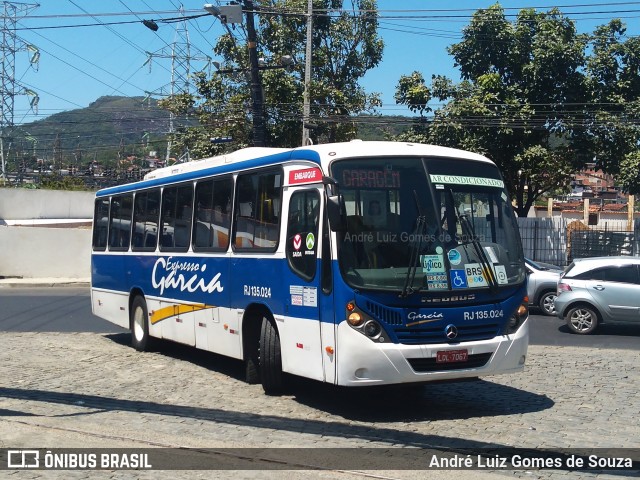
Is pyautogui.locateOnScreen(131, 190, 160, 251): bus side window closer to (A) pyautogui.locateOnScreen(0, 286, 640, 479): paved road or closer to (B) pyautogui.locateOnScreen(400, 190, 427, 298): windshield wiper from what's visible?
(A) pyautogui.locateOnScreen(0, 286, 640, 479): paved road

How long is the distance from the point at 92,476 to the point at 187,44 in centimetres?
4504

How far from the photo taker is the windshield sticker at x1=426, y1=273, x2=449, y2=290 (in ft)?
→ 29.0

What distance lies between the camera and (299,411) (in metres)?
9.63

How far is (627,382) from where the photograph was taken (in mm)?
11477

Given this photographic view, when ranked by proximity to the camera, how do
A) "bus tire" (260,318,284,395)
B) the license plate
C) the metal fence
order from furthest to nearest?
the metal fence → "bus tire" (260,318,284,395) → the license plate

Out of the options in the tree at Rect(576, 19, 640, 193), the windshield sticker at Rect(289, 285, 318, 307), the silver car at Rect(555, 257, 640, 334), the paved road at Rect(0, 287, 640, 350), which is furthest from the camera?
the tree at Rect(576, 19, 640, 193)

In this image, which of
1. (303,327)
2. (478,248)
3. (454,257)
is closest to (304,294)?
(303,327)

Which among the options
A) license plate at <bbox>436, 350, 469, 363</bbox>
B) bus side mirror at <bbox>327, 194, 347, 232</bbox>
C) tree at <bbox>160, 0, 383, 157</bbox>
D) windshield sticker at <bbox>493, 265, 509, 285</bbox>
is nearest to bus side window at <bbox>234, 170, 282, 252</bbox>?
bus side mirror at <bbox>327, 194, 347, 232</bbox>

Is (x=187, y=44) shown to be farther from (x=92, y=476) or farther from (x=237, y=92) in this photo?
(x=92, y=476)

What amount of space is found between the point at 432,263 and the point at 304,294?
→ 1.56 meters

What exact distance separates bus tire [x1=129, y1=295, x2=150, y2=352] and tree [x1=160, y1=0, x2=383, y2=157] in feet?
49.8

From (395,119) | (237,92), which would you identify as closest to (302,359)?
(395,119)

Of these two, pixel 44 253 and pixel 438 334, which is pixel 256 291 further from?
pixel 44 253

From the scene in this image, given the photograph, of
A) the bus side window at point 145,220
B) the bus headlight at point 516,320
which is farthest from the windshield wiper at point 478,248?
the bus side window at point 145,220
